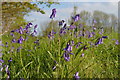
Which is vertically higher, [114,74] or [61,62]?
[61,62]

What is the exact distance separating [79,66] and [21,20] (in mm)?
7927

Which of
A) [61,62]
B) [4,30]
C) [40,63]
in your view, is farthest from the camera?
[4,30]

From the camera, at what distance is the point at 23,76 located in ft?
8.04

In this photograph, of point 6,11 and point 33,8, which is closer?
point 6,11

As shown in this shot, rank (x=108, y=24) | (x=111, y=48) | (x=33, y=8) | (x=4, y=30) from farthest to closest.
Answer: (x=33, y=8), (x=4, y=30), (x=108, y=24), (x=111, y=48)

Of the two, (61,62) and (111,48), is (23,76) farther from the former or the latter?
(111,48)

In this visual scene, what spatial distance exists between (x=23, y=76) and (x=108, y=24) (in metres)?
5.70

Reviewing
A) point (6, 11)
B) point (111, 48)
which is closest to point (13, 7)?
point (6, 11)

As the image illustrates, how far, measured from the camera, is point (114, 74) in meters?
2.79

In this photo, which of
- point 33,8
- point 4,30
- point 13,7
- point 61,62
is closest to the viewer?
point 61,62

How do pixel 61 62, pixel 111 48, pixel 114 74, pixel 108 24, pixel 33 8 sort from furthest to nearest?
pixel 33 8
pixel 108 24
pixel 111 48
pixel 114 74
pixel 61 62

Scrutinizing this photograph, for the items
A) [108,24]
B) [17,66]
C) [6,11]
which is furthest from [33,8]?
[17,66]

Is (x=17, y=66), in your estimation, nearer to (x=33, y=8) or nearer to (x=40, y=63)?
(x=40, y=63)

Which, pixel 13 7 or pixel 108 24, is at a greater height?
pixel 13 7
